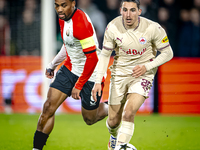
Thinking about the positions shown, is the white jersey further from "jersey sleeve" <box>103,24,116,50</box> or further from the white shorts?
the white shorts

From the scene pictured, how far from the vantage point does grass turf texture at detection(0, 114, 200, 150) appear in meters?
5.64

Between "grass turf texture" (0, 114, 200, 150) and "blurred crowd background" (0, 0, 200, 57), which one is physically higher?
"blurred crowd background" (0, 0, 200, 57)

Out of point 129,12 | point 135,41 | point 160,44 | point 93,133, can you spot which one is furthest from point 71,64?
point 93,133

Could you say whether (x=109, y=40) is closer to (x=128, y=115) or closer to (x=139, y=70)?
(x=139, y=70)

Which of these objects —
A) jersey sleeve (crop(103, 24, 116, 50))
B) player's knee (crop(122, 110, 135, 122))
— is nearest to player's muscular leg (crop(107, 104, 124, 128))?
player's knee (crop(122, 110, 135, 122))

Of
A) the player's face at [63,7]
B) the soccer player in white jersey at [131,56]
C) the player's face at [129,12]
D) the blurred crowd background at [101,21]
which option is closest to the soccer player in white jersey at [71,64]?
the player's face at [63,7]

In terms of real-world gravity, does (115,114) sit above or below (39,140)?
above

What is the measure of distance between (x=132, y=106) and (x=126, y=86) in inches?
18.2

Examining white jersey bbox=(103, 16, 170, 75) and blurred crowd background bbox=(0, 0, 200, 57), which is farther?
blurred crowd background bbox=(0, 0, 200, 57)

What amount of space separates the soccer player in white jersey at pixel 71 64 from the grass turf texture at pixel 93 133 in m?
0.95

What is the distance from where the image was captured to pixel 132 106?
4215 millimetres

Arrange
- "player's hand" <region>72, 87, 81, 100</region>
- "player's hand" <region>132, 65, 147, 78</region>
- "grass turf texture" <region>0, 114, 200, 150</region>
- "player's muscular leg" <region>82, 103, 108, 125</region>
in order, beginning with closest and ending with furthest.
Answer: "player's hand" <region>132, 65, 147, 78</region> < "player's hand" <region>72, 87, 81, 100</region> < "player's muscular leg" <region>82, 103, 108, 125</region> < "grass turf texture" <region>0, 114, 200, 150</region>

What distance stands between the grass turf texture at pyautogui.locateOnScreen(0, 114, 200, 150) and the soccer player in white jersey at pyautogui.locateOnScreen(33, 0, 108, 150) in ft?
3.10

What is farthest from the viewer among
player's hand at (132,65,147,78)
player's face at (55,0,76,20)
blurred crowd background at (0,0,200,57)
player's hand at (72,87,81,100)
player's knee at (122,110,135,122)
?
blurred crowd background at (0,0,200,57)
